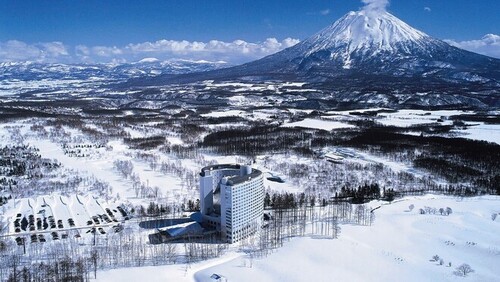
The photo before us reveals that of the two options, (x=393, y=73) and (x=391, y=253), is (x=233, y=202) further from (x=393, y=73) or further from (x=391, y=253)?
(x=393, y=73)

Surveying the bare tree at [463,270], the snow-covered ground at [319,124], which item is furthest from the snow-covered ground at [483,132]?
the bare tree at [463,270]

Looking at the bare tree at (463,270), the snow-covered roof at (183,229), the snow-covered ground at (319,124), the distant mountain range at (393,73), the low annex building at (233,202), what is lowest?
the bare tree at (463,270)

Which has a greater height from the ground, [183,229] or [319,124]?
[319,124]

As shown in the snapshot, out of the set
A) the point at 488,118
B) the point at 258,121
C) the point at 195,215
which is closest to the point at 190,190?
the point at 195,215

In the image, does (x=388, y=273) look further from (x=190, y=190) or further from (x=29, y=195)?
(x=29, y=195)

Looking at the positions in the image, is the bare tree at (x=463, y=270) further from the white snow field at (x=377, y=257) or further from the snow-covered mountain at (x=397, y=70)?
the snow-covered mountain at (x=397, y=70)

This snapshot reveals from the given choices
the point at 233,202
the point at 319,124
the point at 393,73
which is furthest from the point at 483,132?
the point at 393,73
